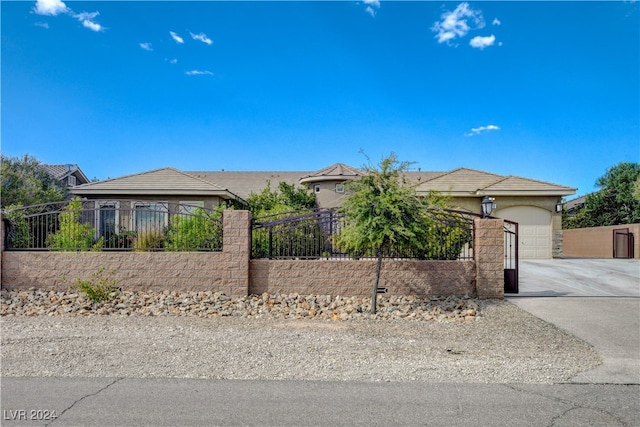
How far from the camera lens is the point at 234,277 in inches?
445

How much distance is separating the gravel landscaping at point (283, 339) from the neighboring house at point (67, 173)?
2180 centimetres

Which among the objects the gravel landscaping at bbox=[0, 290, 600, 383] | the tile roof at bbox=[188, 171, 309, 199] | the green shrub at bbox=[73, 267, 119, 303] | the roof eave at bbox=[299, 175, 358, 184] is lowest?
the gravel landscaping at bbox=[0, 290, 600, 383]

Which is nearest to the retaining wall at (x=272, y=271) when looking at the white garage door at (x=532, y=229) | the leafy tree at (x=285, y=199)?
the leafy tree at (x=285, y=199)

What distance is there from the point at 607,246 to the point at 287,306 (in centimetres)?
2350

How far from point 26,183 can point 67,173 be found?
843cm

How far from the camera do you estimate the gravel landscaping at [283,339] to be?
6230mm

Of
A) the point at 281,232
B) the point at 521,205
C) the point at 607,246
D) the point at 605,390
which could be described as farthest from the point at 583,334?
the point at 607,246

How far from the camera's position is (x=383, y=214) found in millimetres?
10039

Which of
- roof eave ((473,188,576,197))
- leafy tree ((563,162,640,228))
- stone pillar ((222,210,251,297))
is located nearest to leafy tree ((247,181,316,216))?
roof eave ((473,188,576,197))

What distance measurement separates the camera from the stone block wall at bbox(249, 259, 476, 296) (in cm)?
1141

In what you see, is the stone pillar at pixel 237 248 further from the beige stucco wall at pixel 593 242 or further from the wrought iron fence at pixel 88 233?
the beige stucco wall at pixel 593 242

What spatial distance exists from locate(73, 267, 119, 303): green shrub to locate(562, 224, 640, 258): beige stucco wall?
25.2m

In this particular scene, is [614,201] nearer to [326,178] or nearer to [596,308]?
[326,178]

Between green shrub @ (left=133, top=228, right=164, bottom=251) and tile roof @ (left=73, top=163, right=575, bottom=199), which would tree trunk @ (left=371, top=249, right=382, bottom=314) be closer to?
green shrub @ (left=133, top=228, right=164, bottom=251)
